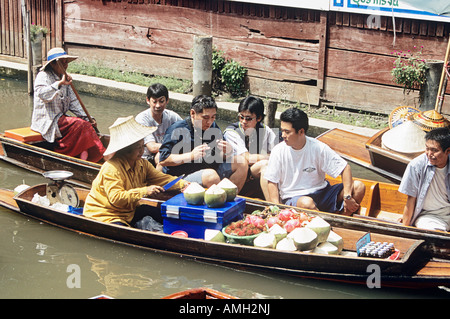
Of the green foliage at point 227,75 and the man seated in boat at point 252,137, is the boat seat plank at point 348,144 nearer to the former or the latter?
the man seated in boat at point 252,137

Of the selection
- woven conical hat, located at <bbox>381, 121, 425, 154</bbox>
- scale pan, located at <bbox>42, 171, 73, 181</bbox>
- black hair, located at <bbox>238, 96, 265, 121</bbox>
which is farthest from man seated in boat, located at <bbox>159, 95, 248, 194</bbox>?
woven conical hat, located at <bbox>381, 121, 425, 154</bbox>

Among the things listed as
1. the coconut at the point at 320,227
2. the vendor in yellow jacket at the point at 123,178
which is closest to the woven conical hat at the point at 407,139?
the coconut at the point at 320,227

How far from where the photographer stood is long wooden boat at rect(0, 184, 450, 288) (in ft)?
17.1

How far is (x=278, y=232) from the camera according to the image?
5.55 meters

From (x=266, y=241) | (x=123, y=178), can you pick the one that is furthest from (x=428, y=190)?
(x=123, y=178)

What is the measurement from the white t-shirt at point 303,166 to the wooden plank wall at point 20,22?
348 inches

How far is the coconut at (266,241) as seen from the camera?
18.0ft

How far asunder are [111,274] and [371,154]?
3.19 meters

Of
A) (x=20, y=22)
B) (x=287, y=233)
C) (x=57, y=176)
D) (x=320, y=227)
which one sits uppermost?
(x=20, y=22)

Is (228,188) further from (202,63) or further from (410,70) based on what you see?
(410,70)

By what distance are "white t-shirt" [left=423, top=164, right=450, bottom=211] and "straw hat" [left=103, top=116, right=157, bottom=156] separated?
2649mm

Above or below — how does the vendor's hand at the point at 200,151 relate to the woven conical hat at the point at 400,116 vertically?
below

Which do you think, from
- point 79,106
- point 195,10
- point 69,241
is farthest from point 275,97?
point 69,241
